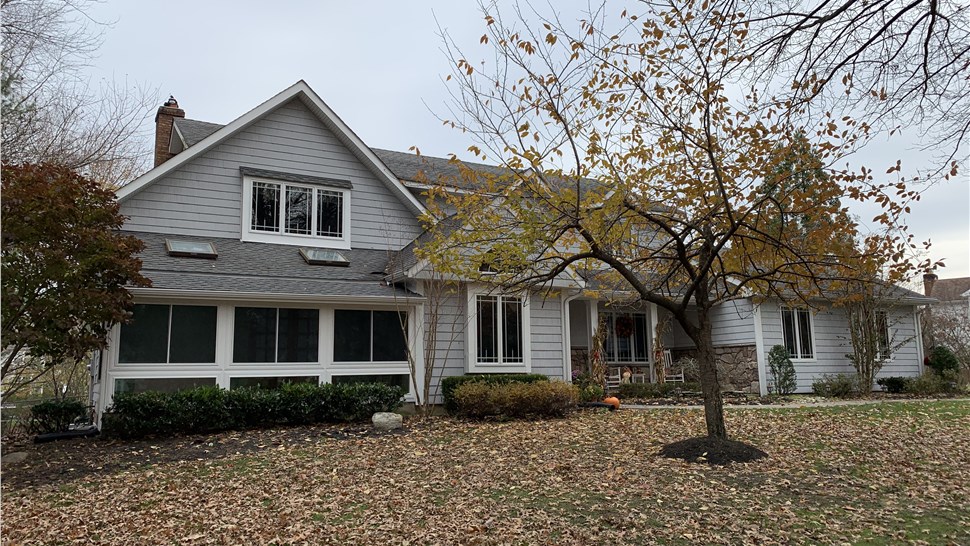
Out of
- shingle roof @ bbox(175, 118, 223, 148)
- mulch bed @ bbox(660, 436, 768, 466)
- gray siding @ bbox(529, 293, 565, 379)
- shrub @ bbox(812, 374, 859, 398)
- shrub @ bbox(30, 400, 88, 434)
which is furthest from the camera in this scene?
shrub @ bbox(812, 374, 859, 398)

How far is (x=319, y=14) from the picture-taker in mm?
9719

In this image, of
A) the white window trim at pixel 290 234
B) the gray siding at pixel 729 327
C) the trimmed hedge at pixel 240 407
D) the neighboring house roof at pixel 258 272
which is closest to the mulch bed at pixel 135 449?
the trimmed hedge at pixel 240 407

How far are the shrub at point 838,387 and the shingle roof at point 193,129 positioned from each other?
16838 mm

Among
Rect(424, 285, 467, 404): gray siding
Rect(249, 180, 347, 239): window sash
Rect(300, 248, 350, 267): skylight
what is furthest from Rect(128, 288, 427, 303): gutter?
Rect(249, 180, 347, 239): window sash

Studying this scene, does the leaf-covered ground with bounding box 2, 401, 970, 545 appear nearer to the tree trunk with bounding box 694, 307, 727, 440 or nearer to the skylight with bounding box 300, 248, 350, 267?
the tree trunk with bounding box 694, 307, 727, 440

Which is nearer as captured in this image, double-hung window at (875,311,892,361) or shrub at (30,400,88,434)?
shrub at (30,400,88,434)

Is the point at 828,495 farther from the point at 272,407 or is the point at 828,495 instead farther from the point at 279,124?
the point at 279,124

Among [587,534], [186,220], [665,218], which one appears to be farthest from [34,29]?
[587,534]

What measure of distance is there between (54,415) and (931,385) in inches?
811

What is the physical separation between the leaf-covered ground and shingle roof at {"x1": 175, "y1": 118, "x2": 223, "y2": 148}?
7650mm

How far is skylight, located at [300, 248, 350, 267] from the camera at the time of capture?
13.7 m

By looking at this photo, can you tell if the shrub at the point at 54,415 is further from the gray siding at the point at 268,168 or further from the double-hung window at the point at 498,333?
the double-hung window at the point at 498,333

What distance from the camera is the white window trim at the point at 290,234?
46.4 ft

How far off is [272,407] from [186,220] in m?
5.01
